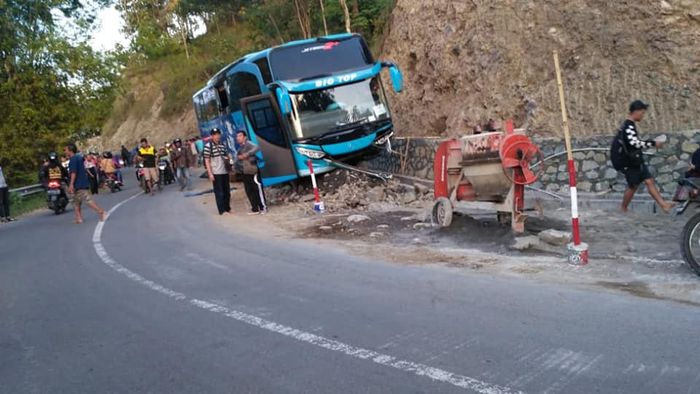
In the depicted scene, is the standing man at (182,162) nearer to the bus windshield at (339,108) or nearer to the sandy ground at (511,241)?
the bus windshield at (339,108)

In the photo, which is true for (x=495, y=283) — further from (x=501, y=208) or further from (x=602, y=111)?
(x=602, y=111)

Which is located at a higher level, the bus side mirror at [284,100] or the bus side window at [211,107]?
the bus side window at [211,107]

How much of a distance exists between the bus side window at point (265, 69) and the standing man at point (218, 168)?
185 cm

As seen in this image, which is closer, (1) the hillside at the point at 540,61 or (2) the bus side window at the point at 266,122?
(1) the hillside at the point at 540,61

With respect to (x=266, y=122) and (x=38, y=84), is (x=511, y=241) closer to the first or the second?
(x=266, y=122)

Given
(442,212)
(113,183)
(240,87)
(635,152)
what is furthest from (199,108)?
(635,152)

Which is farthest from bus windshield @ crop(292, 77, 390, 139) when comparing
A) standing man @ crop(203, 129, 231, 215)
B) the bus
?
standing man @ crop(203, 129, 231, 215)

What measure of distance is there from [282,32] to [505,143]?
25.8 meters

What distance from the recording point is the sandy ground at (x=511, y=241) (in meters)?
6.19

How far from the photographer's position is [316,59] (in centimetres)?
1447

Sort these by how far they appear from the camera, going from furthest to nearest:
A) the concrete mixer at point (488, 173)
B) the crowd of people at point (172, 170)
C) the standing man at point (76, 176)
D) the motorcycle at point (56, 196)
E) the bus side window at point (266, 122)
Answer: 1. the motorcycle at point (56, 196)
2. the bus side window at point (266, 122)
3. the standing man at point (76, 176)
4. the crowd of people at point (172, 170)
5. the concrete mixer at point (488, 173)

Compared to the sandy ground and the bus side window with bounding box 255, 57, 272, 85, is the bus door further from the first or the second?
the sandy ground

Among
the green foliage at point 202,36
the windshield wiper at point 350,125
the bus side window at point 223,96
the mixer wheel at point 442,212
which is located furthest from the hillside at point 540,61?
the bus side window at point 223,96

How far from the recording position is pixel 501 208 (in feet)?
28.4
